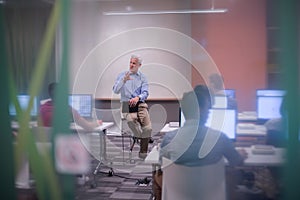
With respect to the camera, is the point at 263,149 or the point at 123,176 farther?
the point at 123,176

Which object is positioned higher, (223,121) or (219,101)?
(219,101)

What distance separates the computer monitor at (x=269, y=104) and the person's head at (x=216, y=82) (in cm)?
35

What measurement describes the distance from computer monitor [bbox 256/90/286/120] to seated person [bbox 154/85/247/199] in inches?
8.2

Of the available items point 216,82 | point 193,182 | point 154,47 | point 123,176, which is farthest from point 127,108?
point 193,182

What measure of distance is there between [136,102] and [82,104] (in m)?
2.88

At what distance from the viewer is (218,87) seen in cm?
195

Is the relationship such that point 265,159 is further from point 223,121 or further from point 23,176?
point 23,176

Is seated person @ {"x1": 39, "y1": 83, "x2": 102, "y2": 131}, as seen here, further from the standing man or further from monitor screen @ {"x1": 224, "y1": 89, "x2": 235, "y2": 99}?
the standing man

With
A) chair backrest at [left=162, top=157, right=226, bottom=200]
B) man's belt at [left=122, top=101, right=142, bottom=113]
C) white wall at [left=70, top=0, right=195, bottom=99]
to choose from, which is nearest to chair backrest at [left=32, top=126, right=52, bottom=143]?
chair backrest at [left=162, top=157, right=226, bottom=200]

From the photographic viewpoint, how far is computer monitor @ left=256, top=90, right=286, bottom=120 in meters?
1.43

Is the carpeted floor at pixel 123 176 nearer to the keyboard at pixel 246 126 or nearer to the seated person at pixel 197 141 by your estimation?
the seated person at pixel 197 141

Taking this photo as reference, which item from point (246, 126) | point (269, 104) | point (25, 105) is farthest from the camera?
point (25, 105)

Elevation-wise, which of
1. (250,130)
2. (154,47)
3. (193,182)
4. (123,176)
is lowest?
(123,176)

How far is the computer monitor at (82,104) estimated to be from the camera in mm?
1734
